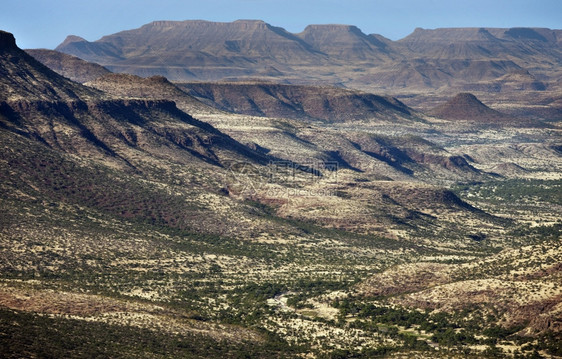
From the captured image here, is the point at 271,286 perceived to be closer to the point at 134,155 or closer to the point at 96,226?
the point at 96,226

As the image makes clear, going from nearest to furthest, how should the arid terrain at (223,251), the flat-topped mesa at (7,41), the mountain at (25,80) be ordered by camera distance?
the arid terrain at (223,251), the mountain at (25,80), the flat-topped mesa at (7,41)

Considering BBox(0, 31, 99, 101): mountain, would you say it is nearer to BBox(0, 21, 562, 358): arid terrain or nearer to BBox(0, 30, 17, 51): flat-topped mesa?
BBox(0, 30, 17, 51): flat-topped mesa

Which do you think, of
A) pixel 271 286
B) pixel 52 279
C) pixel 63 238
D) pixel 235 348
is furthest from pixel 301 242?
pixel 235 348

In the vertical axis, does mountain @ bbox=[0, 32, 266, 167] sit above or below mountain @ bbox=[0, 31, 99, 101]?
below

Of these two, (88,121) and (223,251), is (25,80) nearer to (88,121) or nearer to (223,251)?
(88,121)

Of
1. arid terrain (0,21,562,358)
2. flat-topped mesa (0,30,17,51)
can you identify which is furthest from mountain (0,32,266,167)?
arid terrain (0,21,562,358)

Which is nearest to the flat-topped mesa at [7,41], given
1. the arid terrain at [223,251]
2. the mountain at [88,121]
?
the mountain at [88,121]

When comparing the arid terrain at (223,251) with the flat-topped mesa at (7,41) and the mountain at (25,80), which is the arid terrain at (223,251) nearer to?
the flat-topped mesa at (7,41)

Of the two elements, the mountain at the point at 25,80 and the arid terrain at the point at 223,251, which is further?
the mountain at the point at 25,80
